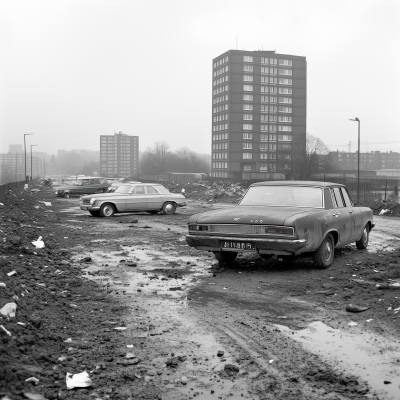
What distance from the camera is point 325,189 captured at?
10.1 metres

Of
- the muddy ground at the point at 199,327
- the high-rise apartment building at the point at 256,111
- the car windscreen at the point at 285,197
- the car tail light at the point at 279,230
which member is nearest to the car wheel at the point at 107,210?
the muddy ground at the point at 199,327

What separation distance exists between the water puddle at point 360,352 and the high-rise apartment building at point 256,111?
4488 inches

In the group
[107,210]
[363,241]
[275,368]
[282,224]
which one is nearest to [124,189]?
[107,210]

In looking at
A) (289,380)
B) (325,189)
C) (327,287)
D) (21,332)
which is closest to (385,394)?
(289,380)

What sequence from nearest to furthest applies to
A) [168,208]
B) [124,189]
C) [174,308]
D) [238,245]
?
[174,308]
[238,245]
[124,189]
[168,208]

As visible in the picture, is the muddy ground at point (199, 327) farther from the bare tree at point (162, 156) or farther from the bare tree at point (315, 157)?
the bare tree at point (162, 156)

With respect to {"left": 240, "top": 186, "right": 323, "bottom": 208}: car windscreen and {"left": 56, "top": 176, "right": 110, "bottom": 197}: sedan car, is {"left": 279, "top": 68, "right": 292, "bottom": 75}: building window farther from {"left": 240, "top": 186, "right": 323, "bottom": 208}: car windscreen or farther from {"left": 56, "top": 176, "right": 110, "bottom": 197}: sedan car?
{"left": 240, "top": 186, "right": 323, "bottom": 208}: car windscreen

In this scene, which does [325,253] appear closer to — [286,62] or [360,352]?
[360,352]

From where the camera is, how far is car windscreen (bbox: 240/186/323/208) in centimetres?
979

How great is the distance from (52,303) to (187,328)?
6.13 ft

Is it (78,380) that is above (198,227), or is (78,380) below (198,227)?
below

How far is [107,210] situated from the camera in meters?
22.6

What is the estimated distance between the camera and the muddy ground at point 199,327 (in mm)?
4301

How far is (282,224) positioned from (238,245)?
82 centimetres
